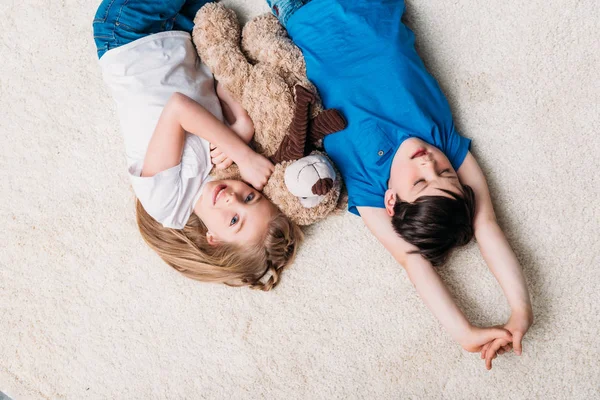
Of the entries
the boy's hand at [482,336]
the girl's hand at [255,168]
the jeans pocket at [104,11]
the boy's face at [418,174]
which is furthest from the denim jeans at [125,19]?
the boy's hand at [482,336]

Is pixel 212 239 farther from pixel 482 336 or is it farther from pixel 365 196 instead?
pixel 482 336

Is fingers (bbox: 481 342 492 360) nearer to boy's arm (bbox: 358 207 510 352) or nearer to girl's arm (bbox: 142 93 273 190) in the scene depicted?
boy's arm (bbox: 358 207 510 352)

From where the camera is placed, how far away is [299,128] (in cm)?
90

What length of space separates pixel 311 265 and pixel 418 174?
353 millimetres

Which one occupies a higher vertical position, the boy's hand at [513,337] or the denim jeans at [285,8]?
the denim jeans at [285,8]

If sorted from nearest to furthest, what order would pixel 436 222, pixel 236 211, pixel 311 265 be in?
pixel 436 222 < pixel 236 211 < pixel 311 265

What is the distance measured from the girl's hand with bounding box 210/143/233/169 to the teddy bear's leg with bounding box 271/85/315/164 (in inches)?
5.6

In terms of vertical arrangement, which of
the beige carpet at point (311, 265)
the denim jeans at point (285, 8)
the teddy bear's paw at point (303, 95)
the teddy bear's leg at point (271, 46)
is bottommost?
the beige carpet at point (311, 265)

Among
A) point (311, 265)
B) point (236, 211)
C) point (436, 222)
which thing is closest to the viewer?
point (436, 222)

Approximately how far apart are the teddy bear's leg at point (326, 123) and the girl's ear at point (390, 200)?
0.17 metres

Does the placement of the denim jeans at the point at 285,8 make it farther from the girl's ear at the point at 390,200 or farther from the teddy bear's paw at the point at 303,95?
the girl's ear at the point at 390,200

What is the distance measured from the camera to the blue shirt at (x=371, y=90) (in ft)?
3.06

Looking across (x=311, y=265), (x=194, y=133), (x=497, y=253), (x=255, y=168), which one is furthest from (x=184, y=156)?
(x=497, y=253)

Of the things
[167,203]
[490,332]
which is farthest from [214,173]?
[490,332]
